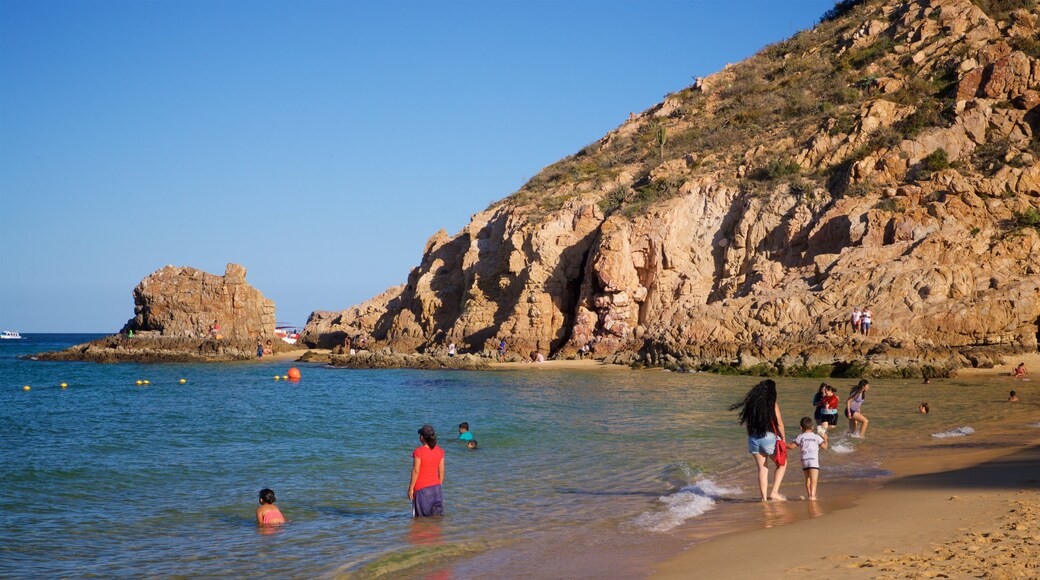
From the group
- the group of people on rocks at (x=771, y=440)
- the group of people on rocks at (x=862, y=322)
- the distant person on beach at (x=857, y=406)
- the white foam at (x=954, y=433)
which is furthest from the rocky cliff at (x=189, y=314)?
the group of people on rocks at (x=771, y=440)

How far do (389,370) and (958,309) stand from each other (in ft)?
87.2

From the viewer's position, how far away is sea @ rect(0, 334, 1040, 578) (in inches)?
385

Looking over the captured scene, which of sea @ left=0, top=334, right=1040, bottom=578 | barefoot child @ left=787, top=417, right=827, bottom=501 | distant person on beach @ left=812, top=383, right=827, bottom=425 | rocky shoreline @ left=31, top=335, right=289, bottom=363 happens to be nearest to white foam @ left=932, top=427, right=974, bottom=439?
sea @ left=0, top=334, right=1040, bottom=578

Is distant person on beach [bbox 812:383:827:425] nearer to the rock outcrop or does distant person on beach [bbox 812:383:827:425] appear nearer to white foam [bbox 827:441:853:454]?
white foam [bbox 827:441:853:454]

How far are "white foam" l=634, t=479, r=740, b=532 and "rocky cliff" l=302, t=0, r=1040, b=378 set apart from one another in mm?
21591

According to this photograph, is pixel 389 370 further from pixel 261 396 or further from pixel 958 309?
pixel 958 309

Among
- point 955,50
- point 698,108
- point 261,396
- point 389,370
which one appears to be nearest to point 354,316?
point 389,370

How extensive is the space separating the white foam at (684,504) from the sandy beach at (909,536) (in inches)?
38.7

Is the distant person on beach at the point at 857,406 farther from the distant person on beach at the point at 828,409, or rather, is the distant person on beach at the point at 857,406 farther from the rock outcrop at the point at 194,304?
the rock outcrop at the point at 194,304

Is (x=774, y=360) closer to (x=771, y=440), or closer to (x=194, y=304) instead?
(x=771, y=440)


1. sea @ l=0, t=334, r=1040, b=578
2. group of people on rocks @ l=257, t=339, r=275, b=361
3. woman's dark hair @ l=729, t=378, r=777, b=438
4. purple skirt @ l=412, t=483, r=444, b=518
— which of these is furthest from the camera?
group of people on rocks @ l=257, t=339, r=275, b=361

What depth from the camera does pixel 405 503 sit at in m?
12.8

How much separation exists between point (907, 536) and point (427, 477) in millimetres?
5534

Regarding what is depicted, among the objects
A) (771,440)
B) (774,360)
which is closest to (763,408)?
(771,440)
